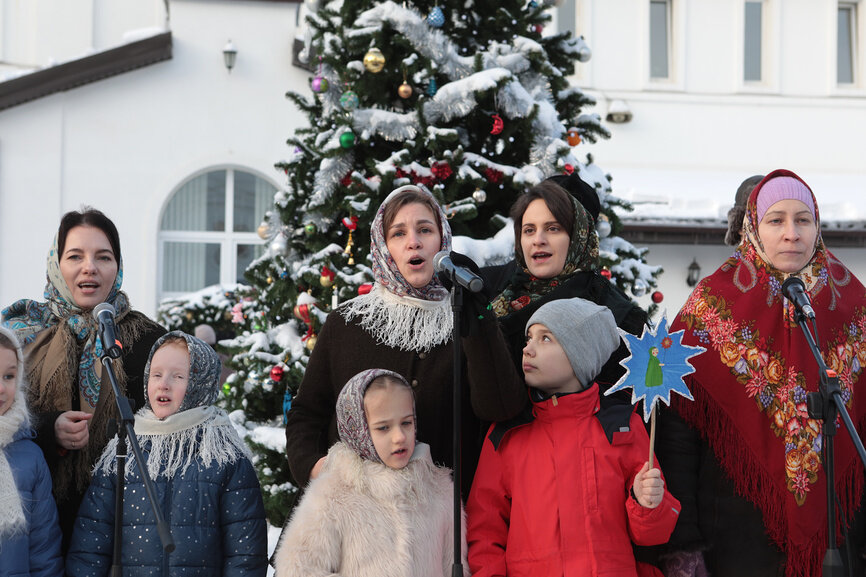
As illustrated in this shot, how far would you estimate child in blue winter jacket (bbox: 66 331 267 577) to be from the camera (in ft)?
10.4

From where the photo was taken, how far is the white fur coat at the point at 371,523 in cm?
290

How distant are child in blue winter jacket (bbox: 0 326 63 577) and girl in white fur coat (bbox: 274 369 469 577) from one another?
2.48 ft

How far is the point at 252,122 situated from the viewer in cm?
1338

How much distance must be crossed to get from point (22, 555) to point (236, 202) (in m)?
11.0

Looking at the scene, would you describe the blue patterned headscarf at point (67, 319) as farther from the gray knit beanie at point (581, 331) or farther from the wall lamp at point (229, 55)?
the wall lamp at point (229, 55)

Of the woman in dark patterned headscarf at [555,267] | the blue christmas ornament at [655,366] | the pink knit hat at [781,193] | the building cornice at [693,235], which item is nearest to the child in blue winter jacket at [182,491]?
the woman in dark patterned headscarf at [555,267]

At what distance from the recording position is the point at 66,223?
3.62 m

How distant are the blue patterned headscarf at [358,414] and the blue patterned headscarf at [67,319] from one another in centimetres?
98

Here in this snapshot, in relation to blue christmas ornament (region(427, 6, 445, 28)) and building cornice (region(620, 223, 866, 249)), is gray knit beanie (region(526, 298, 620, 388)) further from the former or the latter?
building cornice (region(620, 223, 866, 249))

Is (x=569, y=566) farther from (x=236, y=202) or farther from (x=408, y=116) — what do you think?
(x=236, y=202)

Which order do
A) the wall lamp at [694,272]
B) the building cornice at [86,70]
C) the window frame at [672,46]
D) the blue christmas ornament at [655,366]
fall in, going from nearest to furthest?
the blue christmas ornament at [655,366] < the building cornice at [86,70] < the wall lamp at [694,272] < the window frame at [672,46]

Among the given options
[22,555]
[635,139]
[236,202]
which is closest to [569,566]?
[22,555]

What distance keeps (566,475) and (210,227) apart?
11.5 m

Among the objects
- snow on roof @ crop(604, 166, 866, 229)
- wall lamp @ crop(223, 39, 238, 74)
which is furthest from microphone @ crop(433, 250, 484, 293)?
wall lamp @ crop(223, 39, 238, 74)
